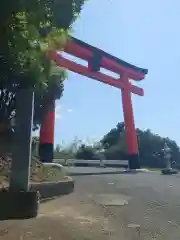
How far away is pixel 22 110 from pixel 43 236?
2.64 metres

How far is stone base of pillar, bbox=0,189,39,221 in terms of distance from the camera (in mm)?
6617

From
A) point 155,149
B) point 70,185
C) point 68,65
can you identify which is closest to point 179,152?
point 155,149

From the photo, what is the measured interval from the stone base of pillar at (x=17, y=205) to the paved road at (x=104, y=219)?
26cm

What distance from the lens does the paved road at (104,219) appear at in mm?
5732

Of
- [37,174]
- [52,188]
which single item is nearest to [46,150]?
[37,174]

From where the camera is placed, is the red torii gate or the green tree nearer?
the green tree

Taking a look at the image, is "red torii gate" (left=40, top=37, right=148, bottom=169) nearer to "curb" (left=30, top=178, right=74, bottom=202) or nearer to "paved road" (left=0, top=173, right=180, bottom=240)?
"curb" (left=30, top=178, right=74, bottom=202)

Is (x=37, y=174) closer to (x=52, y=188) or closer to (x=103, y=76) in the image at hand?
(x=52, y=188)

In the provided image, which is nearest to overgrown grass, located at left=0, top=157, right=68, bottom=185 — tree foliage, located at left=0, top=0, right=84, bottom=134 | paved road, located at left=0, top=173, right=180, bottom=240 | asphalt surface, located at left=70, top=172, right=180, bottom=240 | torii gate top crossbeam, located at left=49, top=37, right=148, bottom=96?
asphalt surface, located at left=70, top=172, right=180, bottom=240

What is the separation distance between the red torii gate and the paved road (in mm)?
12586

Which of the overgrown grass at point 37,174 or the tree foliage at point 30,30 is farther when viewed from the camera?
the overgrown grass at point 37,174

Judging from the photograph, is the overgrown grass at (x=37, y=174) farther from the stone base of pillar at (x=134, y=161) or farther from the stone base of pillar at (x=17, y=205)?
the stone base of pillar at (x=134, y=161)

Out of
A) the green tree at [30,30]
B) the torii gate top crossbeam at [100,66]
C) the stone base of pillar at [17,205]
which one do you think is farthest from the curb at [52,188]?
the torii gate top crossbeam at [100,66]

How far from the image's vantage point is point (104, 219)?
707cm
